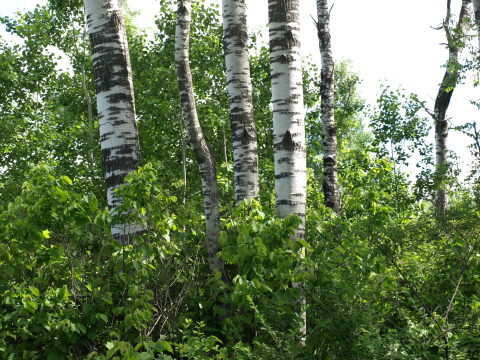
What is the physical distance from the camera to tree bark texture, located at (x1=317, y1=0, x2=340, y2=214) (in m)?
7.66

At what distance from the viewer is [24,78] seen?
1642 centimetres

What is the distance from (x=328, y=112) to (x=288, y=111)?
4.35 metres

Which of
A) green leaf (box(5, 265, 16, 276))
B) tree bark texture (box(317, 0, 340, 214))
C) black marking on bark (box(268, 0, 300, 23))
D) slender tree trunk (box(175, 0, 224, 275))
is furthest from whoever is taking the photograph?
tree bark texture (box(317, 0, 340, 214))

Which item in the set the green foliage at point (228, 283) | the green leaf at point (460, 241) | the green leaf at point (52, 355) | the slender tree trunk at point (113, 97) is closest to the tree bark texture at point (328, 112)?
the green foliage at point (228, 283)

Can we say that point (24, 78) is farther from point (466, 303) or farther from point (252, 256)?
point (466, 303)

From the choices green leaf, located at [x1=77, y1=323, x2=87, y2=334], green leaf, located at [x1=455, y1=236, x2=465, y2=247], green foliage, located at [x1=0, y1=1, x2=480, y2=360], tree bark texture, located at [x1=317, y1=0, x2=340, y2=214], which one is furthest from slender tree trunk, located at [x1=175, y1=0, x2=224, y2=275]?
tree bark texture, located at [x1=317, y1=0, x2=340, y2=214]

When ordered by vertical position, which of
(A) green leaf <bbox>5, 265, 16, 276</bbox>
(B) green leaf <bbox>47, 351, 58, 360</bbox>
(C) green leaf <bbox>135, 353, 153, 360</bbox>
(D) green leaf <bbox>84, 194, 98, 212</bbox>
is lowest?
(B) green leaf <bbox>47, 351, 58, 360</bbox>

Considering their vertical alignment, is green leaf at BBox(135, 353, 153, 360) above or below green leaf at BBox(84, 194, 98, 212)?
below

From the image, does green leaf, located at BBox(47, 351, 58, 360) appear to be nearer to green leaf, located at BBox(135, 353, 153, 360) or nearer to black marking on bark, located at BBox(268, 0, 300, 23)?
green leaf, located at BBox(135, 353, 153, 360)

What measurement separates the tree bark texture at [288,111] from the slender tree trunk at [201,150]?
95 centimetres

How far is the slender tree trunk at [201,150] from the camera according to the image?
14.7ft

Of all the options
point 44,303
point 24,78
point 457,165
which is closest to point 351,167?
point 457,165

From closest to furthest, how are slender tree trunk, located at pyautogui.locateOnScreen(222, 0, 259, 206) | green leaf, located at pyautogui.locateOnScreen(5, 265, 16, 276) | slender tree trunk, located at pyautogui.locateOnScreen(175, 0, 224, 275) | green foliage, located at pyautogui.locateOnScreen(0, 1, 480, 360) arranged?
green foliage, located at pyautogui.locateOnScreen(0, 1, 480, 360)
green leaf, located at pyautogui.locateOnScreen(5, 265, 16, 276)
slender tree trunk, located at pyautogui.locateOnScreen(175, 0, 224, 275)
slender tree trunk, located at pyautogui.locateOnScreen(222, 0, 259, 206)

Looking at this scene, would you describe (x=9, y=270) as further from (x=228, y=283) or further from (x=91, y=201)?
(x=228, y=283)
